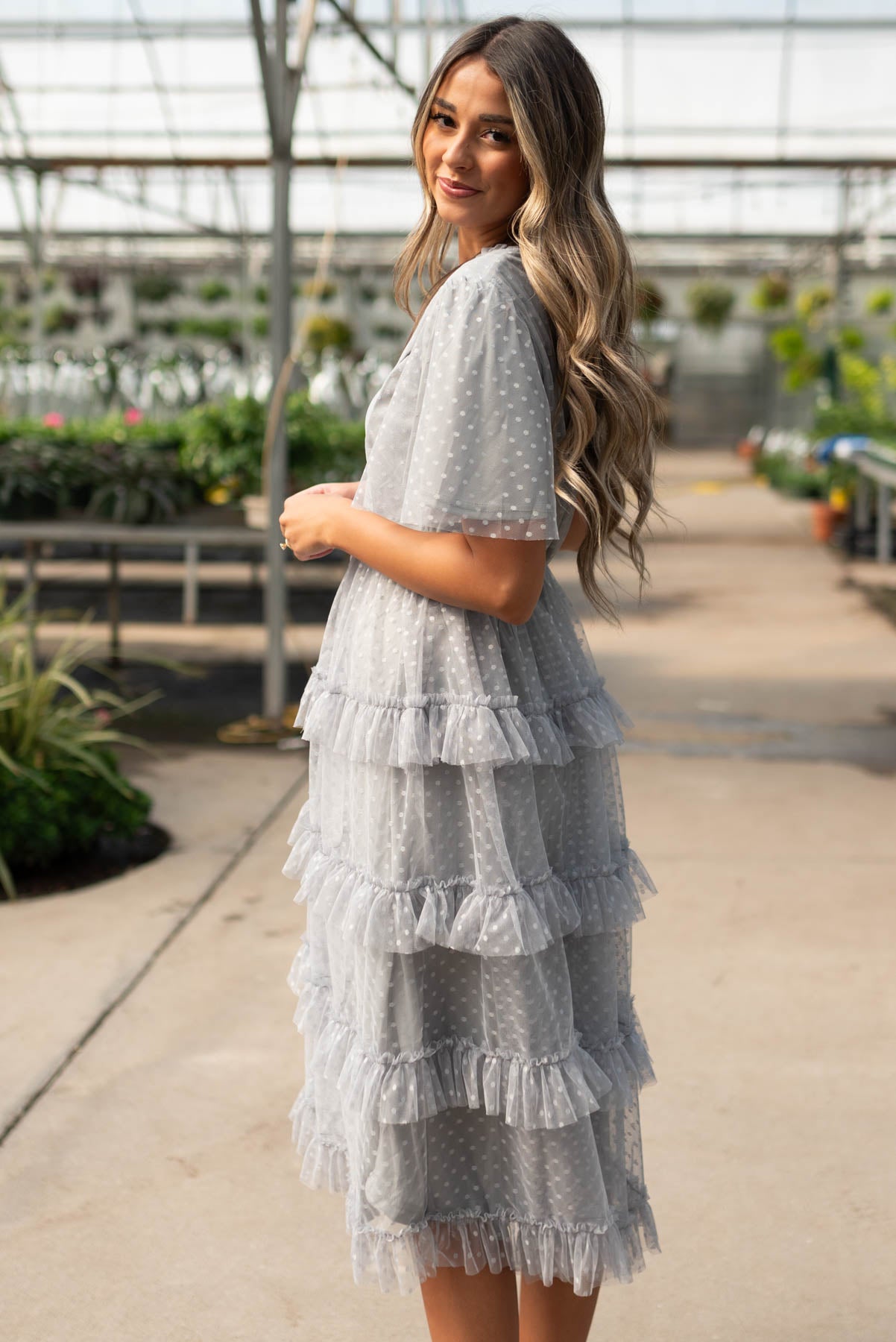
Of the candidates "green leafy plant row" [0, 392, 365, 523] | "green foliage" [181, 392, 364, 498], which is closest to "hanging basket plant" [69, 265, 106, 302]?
"green leafy plant row" [0, 392, 365, 523]

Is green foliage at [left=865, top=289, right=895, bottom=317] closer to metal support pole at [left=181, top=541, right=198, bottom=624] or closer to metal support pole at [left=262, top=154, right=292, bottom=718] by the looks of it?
metal support pole at [left=181, top=541, right=198, bottom=624]

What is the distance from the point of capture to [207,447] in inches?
221

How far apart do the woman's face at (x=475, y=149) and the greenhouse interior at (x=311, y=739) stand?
0.16 m

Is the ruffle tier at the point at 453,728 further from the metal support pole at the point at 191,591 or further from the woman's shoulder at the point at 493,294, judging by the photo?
the metal support pole at the point at 191,591

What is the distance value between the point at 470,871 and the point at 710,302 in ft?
71.6

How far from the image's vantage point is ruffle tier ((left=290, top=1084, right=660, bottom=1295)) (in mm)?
1424

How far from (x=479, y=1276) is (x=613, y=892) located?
1.46 ft

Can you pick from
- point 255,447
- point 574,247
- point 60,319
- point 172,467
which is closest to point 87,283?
point 60,319

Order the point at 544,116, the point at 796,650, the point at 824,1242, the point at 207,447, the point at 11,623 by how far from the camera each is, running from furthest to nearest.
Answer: the point at 796,650 < the point at 207,447 < the point at 11,623 < the point at 824,1242 < the point at 544,116

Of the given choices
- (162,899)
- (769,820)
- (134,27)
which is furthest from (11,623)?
(134,27)

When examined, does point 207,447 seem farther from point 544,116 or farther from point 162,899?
point 544,116

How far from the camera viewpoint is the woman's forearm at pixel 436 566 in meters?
1.33

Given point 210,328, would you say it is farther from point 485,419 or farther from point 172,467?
point 485,419

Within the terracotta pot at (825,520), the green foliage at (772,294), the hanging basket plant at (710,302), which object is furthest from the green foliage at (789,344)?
the terracotta pot at (825,520)
